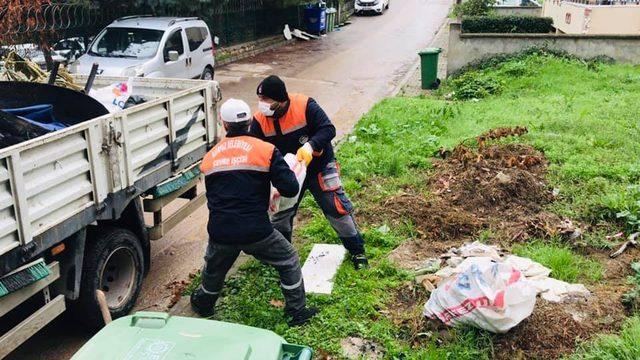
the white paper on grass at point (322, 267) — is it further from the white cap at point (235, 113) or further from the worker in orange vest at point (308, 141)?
the white cap at point (235, 113)

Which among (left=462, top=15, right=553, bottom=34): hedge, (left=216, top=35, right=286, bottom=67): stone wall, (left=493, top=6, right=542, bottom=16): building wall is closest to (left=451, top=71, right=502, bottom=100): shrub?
(left=462, top=15, right=553, bottom=34): hedge

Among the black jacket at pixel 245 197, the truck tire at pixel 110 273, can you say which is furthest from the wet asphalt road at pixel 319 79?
the black jacket at pixel 245 197

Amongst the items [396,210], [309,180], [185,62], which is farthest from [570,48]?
[309,180]

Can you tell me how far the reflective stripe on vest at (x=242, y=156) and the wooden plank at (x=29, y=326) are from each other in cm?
145

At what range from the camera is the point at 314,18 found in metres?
29.4

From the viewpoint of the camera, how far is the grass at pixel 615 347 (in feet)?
13.5

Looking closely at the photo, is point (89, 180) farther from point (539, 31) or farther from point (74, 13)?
point (539, 31)

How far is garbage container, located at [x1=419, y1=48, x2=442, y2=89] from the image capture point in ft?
52.8

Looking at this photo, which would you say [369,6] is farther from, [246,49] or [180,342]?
[180,342]

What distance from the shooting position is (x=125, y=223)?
18.2ft

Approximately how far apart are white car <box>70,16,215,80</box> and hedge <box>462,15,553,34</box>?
7.88 meters

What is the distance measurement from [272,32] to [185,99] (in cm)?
2233

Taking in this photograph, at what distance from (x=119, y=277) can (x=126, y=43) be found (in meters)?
9.92

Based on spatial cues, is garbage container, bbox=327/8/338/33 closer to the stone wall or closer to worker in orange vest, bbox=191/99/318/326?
the stone wall
